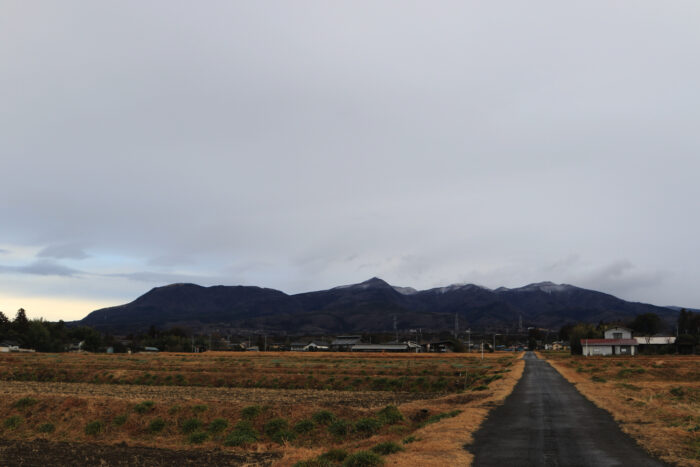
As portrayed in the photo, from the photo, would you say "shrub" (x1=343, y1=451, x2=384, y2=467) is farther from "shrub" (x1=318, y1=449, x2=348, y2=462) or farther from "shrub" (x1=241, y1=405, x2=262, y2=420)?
"shrub" (x1=241, y1=405, x2=262, y2=420)

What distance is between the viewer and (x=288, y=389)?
172 ft

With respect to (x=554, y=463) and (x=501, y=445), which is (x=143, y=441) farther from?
(x=554, y=463)

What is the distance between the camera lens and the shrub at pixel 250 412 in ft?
90.7

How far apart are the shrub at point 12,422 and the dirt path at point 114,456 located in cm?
592

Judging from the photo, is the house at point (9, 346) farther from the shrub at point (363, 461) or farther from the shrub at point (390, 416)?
the shrub at point (363, 461)

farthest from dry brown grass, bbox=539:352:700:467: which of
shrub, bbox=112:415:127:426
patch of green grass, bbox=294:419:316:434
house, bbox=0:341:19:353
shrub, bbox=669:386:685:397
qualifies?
house, bbox=0:341:19:353

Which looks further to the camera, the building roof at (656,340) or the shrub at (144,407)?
the building roof at (656,340)

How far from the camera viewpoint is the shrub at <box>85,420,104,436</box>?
2812 centimetres

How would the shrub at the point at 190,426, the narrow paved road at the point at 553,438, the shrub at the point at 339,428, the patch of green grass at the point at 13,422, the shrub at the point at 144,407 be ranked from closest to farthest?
the narrow paved road at the point at 553,438, the shrub at the point at 339,428, the shrub at the point at 190,426, the shrub at the point at 144,407, the patch of green grass at the point at 13,422

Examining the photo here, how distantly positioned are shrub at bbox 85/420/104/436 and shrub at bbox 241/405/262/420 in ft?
25.8

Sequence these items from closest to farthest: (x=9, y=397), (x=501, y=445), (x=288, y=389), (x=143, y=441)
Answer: (x=501, y=445)
(x=143, y=441)
(x=9, y=397)
(x=288, y=389)

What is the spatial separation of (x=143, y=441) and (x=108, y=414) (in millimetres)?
5029

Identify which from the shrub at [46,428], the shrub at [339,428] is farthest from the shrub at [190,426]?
the shrub at [46,428]

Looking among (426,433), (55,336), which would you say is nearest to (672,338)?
(426,433)
